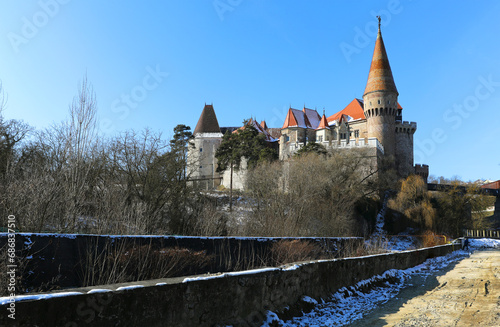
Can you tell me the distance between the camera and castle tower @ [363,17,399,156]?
56.4 meters

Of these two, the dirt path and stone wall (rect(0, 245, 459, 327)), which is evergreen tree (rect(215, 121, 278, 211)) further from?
stone wall (rect(0, 245, 459, 327))

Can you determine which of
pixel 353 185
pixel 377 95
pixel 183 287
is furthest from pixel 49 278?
pixel 377 95

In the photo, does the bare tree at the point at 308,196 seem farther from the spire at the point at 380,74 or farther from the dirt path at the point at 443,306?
the spire at the point at 380,74

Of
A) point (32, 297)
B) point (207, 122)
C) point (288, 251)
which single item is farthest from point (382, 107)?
point (32, 297)

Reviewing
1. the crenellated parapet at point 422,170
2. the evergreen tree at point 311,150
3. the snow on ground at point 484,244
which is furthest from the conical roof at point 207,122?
the snow on ground at point 484,244

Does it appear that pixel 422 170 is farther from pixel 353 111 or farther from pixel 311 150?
pixel 311 150

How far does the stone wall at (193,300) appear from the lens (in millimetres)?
3506

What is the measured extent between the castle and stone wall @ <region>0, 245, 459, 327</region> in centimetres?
4433

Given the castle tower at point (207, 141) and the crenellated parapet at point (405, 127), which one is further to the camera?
the castle tower at point (207, 141)

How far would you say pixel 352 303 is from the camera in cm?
819

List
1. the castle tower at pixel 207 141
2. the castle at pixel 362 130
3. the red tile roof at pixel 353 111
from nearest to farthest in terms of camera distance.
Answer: the castle at pixel 362 130 < the castle tower at pixel 207 141 < the red tile roof at pixel 353 111

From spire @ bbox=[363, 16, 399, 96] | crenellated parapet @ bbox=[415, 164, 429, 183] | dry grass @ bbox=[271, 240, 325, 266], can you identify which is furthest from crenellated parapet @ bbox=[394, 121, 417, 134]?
dry grass @ bbox=[271, 240, 325, 266]

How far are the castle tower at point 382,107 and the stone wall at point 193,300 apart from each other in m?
51.6

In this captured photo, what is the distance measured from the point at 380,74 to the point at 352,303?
5513 centimetres
